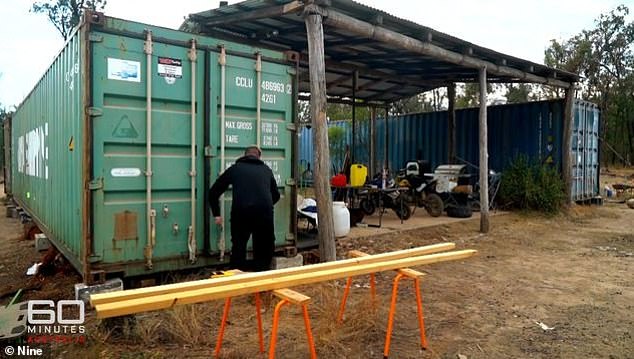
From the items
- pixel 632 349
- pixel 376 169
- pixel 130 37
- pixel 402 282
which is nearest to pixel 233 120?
pixel 130 37

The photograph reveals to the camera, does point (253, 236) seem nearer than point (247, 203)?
No

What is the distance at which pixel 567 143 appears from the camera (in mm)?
11852

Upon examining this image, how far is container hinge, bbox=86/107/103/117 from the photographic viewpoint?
407cm

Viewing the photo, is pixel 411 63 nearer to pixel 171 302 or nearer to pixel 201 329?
pixel 201 329

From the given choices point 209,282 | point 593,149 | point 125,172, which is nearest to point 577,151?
point 593,149

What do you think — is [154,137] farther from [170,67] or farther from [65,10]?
[65,10]

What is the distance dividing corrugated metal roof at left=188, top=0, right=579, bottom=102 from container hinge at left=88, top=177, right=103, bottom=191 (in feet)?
10.2

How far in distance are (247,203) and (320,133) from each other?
1.54 m

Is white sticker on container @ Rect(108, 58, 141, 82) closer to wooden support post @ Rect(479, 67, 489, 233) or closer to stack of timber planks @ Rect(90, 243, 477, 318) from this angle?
stack of timber planks @ Rect(90, 243, 477, 318)

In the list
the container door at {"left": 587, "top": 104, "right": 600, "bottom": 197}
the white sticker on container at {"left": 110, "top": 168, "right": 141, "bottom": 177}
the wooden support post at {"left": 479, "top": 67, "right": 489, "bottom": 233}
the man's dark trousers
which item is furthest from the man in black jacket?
the container door at {"left": 587, "top": 104, "right": 600, "bottom": 197}

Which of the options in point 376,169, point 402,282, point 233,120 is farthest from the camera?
point 376,169

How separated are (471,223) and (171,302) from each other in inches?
338

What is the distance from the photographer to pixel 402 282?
5.68 m

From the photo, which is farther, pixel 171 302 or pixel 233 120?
pixel 233 120
